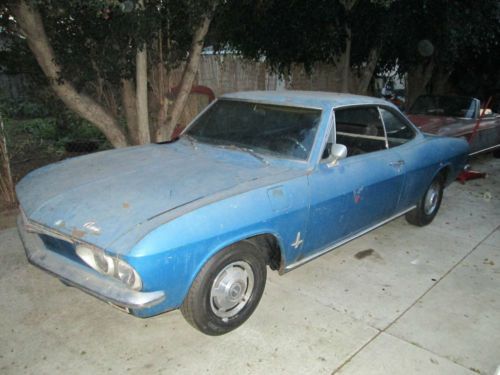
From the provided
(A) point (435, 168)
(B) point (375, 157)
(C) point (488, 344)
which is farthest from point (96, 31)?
(C) point (488, 344)

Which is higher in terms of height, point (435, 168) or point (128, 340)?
point (435, 168)

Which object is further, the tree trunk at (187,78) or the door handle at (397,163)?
the tree trunk at (187,78)

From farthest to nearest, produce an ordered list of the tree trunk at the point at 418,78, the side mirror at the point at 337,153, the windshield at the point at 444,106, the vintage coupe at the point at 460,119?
the tree trunk at the point at 418,78 < the windshield at the point at 444,106 < the vintage coupe at the point at 460,119 < the side mirror at the point at 337,153

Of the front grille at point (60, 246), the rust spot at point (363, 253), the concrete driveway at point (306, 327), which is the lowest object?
the rust spot at point (363, 253)

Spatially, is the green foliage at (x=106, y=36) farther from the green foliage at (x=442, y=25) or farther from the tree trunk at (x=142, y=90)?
the green foliage at (x=442, y=25)

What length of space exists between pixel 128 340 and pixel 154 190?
1030 millimetres

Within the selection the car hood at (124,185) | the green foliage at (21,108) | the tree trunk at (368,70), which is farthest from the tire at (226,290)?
the green foliage at (21,108)

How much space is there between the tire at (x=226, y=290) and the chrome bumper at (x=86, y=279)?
309mm

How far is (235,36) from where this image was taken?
930cm

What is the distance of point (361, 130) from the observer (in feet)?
13.9

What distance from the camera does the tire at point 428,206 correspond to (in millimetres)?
4902

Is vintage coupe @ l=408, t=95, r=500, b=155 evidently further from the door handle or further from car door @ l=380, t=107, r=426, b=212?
the door handle

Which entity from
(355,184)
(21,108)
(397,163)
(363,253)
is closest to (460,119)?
(397,163)

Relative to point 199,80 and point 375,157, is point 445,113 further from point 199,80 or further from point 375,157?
point 199,80
